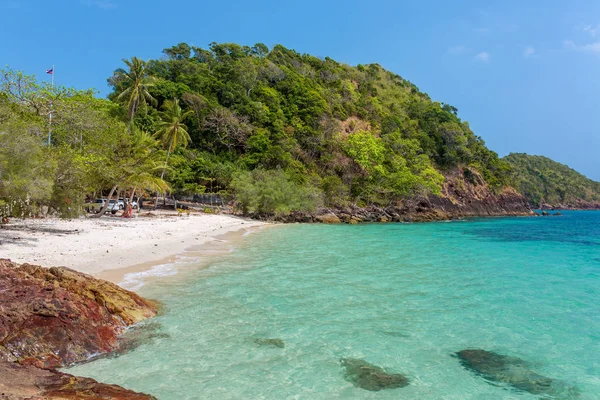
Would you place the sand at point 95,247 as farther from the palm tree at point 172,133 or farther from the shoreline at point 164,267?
the palm tree at point 172,133

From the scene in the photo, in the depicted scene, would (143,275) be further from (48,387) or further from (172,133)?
(172,133)

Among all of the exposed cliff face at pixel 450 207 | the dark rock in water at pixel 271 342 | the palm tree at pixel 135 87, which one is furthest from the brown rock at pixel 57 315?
the palm tree at pixel 135 87

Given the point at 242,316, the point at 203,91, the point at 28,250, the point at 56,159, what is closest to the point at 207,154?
the point at 203,91

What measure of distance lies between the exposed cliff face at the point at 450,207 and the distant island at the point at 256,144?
0.24m

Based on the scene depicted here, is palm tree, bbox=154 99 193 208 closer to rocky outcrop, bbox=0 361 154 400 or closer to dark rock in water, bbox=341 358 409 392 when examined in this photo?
rocky outcrop, bbox=0 361 154 400

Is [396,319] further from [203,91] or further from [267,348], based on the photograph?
[203,91]

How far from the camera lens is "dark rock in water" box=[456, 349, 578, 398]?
17.0 feet

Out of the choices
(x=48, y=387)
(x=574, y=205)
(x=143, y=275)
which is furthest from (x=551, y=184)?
(x=48, y=387)

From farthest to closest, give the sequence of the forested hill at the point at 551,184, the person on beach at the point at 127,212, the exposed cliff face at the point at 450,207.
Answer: the forested hill at the point at 551,184, the exposed cliff face at the point at 450,207, the person on beach at the point at 127,212

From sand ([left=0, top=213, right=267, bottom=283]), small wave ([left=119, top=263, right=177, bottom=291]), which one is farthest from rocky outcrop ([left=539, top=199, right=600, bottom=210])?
small wave ([left=119, top=263, right=177, bottom=291])

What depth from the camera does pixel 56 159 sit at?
1548cm

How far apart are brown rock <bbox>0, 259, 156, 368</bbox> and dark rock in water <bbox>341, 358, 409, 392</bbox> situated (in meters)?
3.63

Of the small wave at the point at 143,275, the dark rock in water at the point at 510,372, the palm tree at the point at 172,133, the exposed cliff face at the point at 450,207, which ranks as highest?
the palm tree at the point at 172,133

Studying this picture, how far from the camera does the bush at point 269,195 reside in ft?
128
